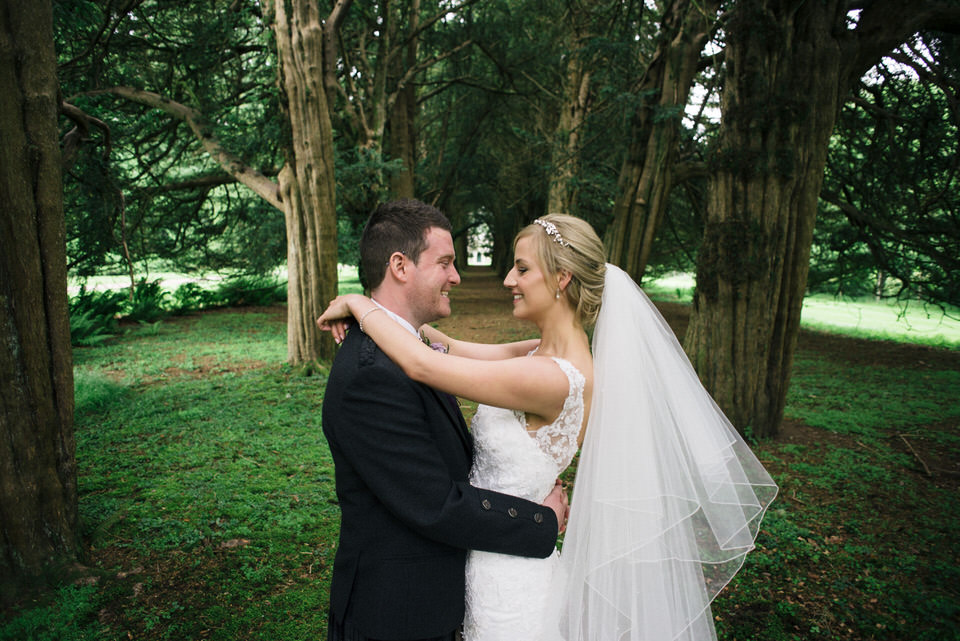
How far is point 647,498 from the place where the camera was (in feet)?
7.17

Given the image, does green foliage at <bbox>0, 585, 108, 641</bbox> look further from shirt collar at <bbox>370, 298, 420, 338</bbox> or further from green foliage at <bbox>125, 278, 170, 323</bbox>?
green foliage at <bbox>125, 278, 170, 323</bbox>

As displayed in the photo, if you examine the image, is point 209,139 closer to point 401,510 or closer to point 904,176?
point 401,510

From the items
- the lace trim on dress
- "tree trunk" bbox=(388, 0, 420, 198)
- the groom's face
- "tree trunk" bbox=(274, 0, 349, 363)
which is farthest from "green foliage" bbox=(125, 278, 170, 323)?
the lace trim on dress

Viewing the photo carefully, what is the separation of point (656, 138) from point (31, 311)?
8.92 meters

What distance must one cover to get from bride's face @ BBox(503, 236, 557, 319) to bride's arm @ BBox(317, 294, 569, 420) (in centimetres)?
30

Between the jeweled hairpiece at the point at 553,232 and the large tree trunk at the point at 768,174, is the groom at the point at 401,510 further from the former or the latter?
the large tree trunk at the point at 768,174

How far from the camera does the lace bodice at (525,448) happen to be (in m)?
2.13

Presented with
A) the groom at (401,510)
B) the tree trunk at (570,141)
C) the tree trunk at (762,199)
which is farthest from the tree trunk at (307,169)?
the groom at (401,510)

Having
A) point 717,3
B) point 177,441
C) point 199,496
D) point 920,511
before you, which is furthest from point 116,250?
point 920,511

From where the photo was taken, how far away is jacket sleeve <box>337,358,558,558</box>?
166 cm

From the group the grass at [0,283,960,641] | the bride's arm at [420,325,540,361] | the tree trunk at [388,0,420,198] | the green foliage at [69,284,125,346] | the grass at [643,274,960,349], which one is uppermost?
the tree trunk at [388,0,420,198]

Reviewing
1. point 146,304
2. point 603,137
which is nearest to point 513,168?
point 603,137

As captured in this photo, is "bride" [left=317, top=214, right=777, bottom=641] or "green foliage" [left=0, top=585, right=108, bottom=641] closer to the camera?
"bride" [left=317, top=214, right=777, bottom=641]

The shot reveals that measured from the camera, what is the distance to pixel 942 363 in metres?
11.6
